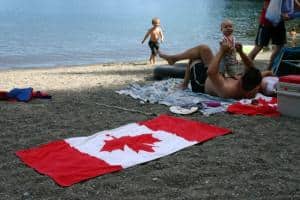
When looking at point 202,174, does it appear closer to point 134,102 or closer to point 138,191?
point 138,191

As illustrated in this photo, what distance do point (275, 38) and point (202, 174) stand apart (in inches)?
198

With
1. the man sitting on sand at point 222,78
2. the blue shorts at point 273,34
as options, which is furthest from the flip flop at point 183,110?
the blue shorts at point 273,34

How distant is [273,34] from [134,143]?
14.8 feet

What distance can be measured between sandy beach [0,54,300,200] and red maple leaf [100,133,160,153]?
313 mm

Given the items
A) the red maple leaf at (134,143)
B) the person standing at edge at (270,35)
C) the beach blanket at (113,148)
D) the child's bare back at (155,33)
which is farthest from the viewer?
the child's bare back at (155,33)

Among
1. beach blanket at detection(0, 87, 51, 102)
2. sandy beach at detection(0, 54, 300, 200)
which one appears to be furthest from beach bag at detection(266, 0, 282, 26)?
beach blanket at detection(0, 87, 51, 102)

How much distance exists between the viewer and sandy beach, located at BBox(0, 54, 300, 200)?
388 centimetres

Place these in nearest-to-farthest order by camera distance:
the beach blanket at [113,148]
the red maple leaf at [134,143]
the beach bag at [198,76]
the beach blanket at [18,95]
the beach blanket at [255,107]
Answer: the beach blanket at [113,148]
the red maple leaf at [134,143]
the beach blanket at [255,107]
the beach blanket at [18,95]
the beach bag at [198,76]

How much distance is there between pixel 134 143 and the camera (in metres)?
5.00

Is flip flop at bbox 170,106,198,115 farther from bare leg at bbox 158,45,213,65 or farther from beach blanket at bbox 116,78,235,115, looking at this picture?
bare leg at bbox 158,45,213,65

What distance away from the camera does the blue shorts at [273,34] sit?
866cm

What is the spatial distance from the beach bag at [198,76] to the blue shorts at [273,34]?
5.88 ft

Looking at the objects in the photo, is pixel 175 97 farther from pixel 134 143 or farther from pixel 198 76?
pixel 134 143

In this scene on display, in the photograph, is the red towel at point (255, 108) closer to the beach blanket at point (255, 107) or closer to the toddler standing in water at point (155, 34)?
the beach blanket at point (255, 107)
